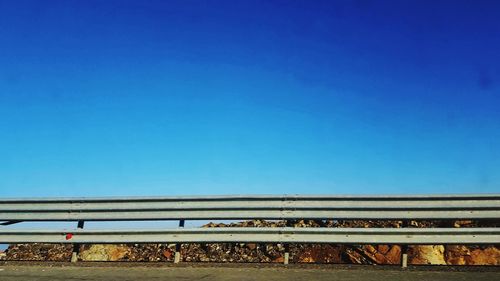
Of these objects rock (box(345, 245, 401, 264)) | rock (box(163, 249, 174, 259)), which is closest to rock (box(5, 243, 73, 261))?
rock (box(163, 249, 174, 259))

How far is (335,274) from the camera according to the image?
473 centimetres

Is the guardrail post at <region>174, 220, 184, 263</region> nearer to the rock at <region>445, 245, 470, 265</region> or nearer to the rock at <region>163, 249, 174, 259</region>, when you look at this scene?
the rock at <region>163, 249, 174, 259</region>

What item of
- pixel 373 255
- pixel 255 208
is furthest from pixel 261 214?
pixel 373 255

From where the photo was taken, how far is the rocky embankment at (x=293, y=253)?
6598 mm

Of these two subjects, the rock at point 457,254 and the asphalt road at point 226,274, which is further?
the rock at point 457,254

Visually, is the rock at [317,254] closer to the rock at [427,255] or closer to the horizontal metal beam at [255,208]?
the rock at [427,255]

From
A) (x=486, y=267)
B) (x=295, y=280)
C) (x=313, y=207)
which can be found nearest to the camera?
(x=295, y=280)

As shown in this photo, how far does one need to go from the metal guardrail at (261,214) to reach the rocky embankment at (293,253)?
1.05m

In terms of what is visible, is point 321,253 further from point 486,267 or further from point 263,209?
point 486,267

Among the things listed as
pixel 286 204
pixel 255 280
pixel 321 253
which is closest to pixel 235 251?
pixel 321 253

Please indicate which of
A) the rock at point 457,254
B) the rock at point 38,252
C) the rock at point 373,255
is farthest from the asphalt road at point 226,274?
the rock at point 457,254

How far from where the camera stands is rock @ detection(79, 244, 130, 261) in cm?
708

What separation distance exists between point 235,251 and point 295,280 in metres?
2.52

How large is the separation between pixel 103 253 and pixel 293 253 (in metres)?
2.95
